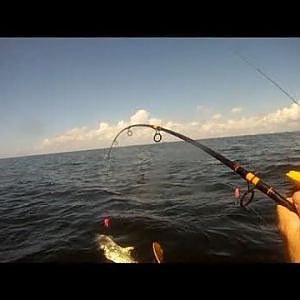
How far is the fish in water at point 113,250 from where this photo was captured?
3.42m

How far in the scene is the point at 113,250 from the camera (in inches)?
142

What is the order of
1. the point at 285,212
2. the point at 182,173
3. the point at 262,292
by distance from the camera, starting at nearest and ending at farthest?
1. the point at 285,212
2. the point at 262,292
3. the point at 182,173

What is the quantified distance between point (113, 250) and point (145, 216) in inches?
38.6

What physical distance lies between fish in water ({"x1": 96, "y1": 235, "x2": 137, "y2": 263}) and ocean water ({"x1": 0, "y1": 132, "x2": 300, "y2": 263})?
0.23 ft

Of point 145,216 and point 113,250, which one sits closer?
point 113,250

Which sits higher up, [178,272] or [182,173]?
[182,173]

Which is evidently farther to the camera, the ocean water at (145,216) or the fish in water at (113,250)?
the ocean water at (145,216)

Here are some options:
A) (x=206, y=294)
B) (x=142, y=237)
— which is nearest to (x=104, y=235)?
(x=142, y=237)

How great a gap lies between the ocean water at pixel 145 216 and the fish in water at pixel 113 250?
7 cm

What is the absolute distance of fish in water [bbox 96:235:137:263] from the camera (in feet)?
11.2

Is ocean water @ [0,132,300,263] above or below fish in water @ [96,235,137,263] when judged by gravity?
above
